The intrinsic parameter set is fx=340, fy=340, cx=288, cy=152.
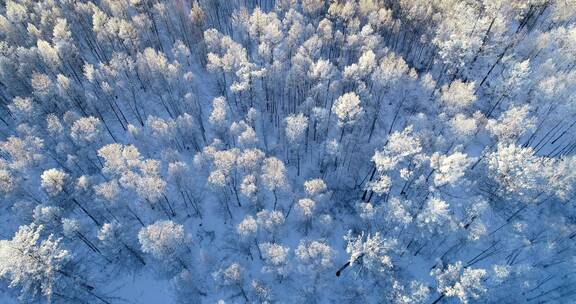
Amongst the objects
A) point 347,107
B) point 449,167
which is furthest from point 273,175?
point 449,167

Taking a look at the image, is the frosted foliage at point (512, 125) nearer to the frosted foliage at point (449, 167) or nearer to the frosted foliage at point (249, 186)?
the frosted foliage at point (449, 167)

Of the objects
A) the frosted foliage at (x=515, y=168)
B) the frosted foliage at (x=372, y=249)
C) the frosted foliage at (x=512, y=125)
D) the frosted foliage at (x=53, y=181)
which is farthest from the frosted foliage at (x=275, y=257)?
the frosted foliage at (x=512, y=125)

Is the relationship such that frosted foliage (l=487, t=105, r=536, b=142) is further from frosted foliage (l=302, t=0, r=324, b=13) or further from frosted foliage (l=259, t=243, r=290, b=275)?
frosted foliage (l=302, t=0, r=324, b=13)

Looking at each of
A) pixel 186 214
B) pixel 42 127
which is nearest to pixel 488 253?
pixel 186 214

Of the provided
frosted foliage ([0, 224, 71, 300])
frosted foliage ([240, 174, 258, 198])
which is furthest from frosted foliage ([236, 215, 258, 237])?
frosted foliage ([0, 224, 71, 300])

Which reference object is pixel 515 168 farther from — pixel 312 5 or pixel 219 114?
pixel 312 5

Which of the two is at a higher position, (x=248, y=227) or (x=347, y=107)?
(x=347, y=107)
